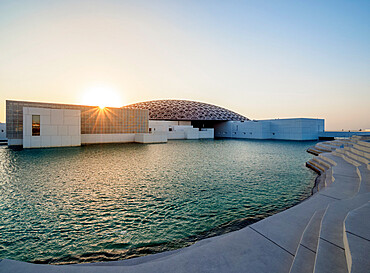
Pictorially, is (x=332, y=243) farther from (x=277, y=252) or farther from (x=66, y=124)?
(x=66, y=124)

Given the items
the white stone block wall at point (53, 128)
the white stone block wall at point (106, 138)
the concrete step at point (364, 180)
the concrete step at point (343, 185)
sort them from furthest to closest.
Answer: the white stone block wall at point (106, 138) → the white stone block wall at point (53, 128) → the concrete step at point (343, 185) → the concrete step at point (364, 180)

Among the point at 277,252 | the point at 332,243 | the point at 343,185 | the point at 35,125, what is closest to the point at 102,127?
the point at 35,125

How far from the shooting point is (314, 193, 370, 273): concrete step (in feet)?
7.33

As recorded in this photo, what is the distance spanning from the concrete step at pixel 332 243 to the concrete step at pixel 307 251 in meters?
0.11

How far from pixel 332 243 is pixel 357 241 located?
0.29 meters

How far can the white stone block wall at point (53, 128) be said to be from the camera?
21969mm

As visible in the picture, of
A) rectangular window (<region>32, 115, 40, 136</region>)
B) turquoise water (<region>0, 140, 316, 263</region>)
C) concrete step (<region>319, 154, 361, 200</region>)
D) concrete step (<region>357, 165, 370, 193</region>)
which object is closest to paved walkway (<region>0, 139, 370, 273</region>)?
turquoise water (<region>0, 140, 316, 263</region>)

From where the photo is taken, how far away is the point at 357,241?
2455 mm

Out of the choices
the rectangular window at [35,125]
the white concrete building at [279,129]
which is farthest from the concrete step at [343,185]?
the white concrete building at [279,129]

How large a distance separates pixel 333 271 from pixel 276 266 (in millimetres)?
589

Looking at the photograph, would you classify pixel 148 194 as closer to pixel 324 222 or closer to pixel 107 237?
pixel 107 237

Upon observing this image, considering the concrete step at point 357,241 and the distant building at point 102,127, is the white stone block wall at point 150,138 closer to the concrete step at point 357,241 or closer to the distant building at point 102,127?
the distant building at point 102,127

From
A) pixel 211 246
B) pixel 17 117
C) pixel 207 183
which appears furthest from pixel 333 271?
pixel 17 117

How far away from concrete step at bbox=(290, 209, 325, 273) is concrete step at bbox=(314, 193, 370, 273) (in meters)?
0.11
